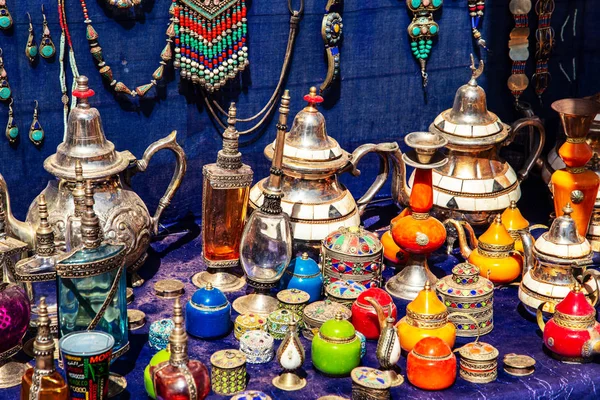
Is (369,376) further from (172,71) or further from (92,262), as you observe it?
(172,71)

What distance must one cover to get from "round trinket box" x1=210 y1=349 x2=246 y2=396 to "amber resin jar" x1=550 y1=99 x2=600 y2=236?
4.90 feet

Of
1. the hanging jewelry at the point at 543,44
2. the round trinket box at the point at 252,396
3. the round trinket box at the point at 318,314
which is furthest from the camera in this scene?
the hanging jewelry at the point at 543,44

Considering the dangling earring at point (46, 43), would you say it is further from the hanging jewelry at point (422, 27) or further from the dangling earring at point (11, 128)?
the hanging jewelry at point (422, 27)

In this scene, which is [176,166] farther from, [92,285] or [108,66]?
[92,285]

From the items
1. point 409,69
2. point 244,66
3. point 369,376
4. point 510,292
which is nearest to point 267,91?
point 244,66

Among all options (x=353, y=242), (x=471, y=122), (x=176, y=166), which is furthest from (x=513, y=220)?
(x=176, y=166)

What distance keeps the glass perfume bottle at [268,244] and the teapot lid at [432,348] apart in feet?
1.89

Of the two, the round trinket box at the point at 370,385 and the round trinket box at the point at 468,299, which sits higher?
the round trinket box at the point at 468,299

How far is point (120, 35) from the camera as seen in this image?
3988 mm

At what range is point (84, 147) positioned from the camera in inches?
143

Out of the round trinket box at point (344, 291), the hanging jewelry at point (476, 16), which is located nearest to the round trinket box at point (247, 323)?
the round trinket box at point (344, 291)

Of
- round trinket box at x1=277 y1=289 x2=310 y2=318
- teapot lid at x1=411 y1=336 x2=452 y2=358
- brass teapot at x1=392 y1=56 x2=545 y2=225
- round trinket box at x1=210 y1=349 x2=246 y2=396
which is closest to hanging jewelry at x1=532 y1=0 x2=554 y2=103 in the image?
brass teapot at x1=392 y1=56 x2=545 y2=225

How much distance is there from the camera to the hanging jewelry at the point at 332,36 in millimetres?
4289

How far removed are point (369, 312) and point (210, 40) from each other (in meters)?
1.29
